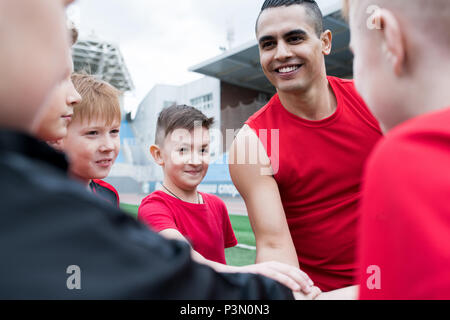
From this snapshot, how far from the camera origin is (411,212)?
0.43 metres

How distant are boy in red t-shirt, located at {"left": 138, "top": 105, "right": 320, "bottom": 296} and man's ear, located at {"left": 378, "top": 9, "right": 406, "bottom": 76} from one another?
1.18 meters

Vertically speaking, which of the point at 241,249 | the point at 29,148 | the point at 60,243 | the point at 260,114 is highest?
the point at 260,114

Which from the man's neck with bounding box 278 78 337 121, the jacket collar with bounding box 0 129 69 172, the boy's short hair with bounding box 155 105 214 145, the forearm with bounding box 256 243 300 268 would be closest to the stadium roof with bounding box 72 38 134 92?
the boy's short hair with bounding box 155 105 214 145

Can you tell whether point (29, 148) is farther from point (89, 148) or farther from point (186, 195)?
point (186, 195)

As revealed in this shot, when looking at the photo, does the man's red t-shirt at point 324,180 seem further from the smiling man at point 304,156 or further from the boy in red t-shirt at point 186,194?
the boy in red t-shirt at point 186,194

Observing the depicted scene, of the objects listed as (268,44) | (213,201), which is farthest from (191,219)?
(268,44)

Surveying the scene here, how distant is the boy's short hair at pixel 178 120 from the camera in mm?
2092

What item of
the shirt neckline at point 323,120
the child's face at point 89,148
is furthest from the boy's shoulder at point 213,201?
the shirt neckline at point 323,120

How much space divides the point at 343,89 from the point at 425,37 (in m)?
1.23

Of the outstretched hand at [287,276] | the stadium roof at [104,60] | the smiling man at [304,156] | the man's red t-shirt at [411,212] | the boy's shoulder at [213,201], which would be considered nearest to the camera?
the man's red t-shirt at [411,212]

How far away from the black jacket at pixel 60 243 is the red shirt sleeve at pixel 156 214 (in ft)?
4.07

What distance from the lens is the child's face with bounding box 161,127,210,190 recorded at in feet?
6.42

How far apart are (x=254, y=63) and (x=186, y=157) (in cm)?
1398
